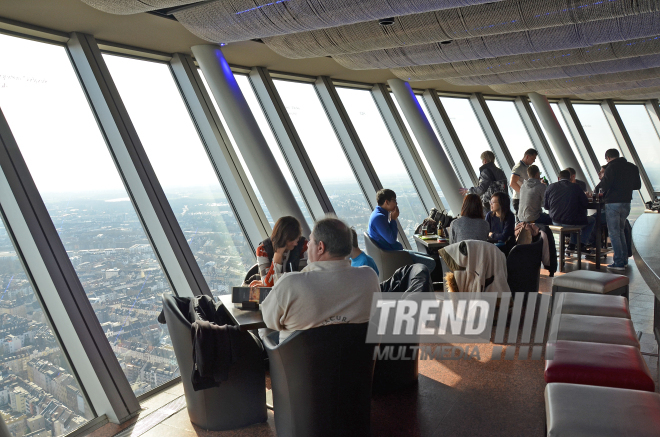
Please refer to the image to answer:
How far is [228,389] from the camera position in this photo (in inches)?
115

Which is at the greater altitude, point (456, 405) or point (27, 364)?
point (27, 364)

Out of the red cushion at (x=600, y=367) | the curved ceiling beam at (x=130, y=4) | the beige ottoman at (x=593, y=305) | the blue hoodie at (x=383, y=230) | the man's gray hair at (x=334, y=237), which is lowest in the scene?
the beige ottoman at (x=593, y=305)

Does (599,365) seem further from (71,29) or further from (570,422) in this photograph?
(71,29)

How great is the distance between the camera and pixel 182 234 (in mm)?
4539

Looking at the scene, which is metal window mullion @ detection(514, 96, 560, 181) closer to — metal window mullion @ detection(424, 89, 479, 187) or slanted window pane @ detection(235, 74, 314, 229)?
metal window mullion @ detection(424, 89, 479, 187)

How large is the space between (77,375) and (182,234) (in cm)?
154

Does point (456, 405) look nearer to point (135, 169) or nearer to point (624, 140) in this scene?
point (135, 169)

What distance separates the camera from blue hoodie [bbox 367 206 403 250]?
17.9 feet

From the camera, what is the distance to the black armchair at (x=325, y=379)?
230 cm

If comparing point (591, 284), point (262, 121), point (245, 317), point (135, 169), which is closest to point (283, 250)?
point (245, 317)

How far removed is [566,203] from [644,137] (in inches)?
332

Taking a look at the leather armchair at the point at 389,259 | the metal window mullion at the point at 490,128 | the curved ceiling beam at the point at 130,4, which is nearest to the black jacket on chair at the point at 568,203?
the leather armchair at the point at 389,259

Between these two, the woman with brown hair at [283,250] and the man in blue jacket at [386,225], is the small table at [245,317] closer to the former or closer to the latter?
the woman with brown hair at [283,250]

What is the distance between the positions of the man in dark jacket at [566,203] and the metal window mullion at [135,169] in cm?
526
